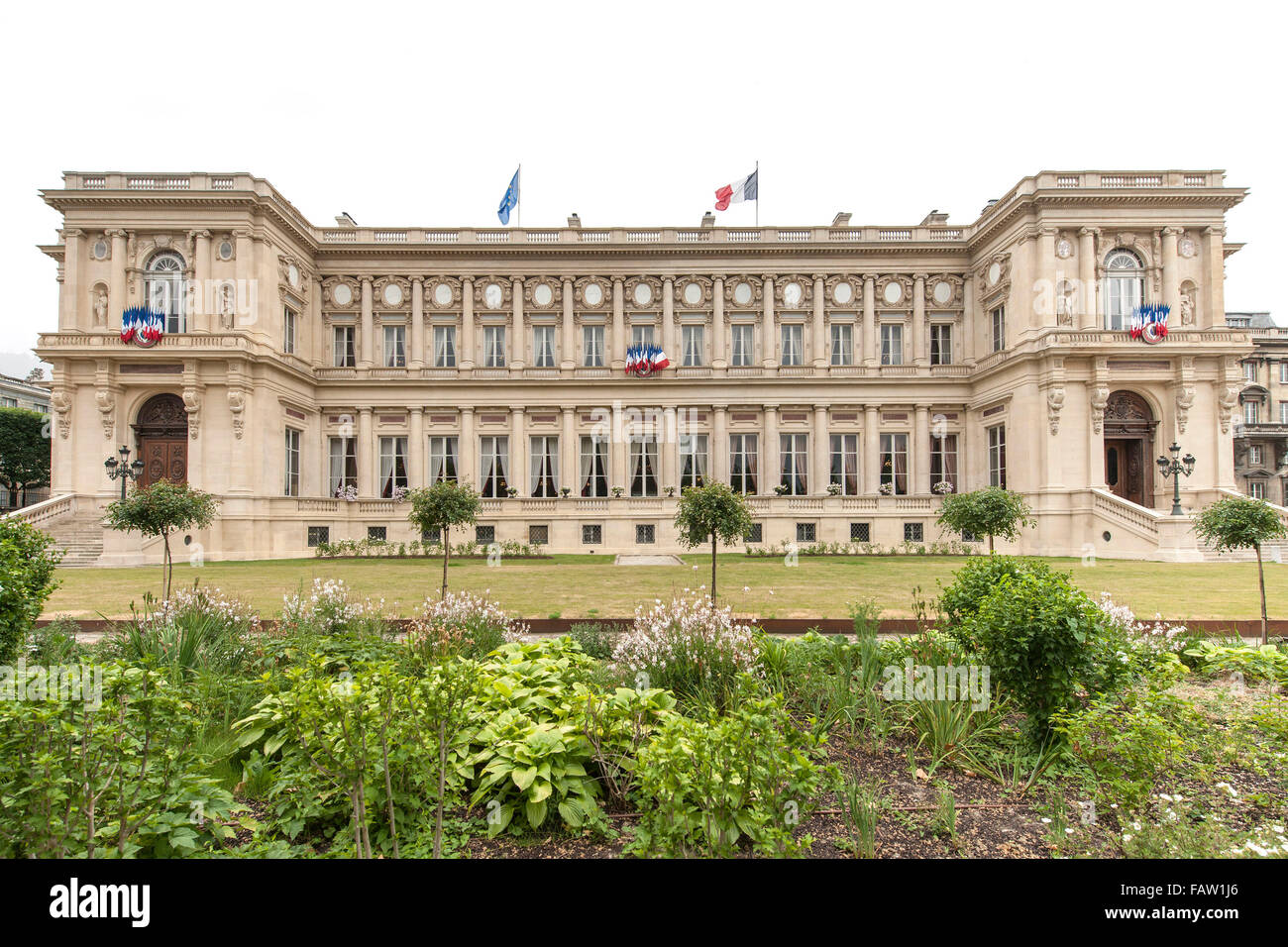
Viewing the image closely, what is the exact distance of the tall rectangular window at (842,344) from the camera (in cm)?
3672

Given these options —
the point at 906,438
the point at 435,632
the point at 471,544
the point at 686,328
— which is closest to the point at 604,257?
the point at 686,328

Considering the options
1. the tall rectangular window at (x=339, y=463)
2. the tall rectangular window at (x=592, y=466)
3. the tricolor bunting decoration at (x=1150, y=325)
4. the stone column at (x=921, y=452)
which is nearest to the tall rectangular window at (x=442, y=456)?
the tall rectangular window at (x=339, y=463)

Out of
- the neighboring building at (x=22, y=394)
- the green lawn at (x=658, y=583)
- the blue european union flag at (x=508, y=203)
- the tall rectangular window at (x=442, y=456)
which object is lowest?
the green lawn at (x=658, y=583)

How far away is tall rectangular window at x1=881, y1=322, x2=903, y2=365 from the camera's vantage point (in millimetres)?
36719

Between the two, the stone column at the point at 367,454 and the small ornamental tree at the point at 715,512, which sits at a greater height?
the stone column at the point at 367,454

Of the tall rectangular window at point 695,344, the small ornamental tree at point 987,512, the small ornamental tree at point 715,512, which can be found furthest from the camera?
the tall rectangular window at point 695,344

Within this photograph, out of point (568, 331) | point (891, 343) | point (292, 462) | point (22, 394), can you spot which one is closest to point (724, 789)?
point (568, 331)

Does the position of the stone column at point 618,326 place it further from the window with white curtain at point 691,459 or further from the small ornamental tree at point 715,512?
the small ornamental tree at point 715,512

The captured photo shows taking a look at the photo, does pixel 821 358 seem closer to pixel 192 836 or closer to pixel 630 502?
pixel 630 502

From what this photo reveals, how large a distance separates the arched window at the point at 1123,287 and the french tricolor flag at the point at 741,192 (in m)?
18.5

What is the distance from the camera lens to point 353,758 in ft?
12.2

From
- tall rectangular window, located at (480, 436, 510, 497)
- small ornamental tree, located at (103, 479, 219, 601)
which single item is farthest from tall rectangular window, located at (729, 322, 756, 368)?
small ornamental tree, located at (103, 479, 219, 601)

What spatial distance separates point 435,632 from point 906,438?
33937mm

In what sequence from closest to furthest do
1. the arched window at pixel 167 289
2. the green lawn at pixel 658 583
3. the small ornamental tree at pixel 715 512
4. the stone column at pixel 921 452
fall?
1. the green lawn at pixel 658 583
2. the small ornamental tree at pixel 715 512
3. the arched window at pixel 167 289
4. the stone column at pixel 921 452
